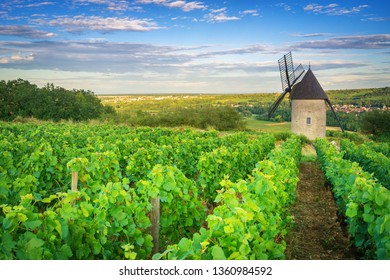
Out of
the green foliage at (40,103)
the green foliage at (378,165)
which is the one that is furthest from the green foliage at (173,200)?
the green foliage at (40,103)

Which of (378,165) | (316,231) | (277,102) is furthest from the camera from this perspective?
(277,102)

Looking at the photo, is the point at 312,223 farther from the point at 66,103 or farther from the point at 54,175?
the point at 66,103

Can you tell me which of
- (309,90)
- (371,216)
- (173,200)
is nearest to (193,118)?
(309,90)

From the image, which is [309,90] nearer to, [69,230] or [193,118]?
[193,118]

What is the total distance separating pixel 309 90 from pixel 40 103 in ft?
88.0

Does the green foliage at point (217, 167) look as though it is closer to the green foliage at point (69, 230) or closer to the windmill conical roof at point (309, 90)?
the green foliage at point (69, 230)

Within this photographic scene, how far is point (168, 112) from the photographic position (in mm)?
42000

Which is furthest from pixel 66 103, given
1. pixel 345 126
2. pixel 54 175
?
pixel 54 175

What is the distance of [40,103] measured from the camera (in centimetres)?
4103

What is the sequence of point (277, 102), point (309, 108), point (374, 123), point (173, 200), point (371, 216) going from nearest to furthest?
point (371, 216) → point (173, 200) → point (309, 108) → point (374, 123) → point (277, 102)

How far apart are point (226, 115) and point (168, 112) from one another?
616 cm
